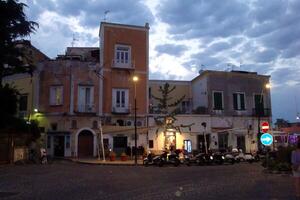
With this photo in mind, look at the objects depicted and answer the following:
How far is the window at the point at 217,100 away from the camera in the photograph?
43.1 m

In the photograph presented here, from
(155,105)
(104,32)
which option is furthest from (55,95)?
(155,105)

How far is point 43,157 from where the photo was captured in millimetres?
30703

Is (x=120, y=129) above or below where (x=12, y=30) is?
below

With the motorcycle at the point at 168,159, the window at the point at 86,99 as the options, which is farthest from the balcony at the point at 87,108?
the motorcycle at the point at 168,159

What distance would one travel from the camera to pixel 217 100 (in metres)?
43.3

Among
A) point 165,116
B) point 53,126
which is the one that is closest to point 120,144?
point 165,116

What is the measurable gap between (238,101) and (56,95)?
20149 mm

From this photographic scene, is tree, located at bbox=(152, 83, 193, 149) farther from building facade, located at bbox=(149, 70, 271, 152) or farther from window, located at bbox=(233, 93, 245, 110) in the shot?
window, located at bbox=(233, 93, 245, 110)

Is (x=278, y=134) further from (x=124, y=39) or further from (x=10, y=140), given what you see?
(x=10, y=140)

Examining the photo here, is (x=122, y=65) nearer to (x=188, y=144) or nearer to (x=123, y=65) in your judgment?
(x=123, y=65)

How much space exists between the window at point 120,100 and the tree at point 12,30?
10604mm

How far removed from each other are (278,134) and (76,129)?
19.9 meters

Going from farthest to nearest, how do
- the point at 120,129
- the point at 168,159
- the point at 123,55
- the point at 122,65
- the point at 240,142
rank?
the point at 240,142 → the point at 123,55 → the point at 122,65 → the point at 120,129 → the point at 168,159

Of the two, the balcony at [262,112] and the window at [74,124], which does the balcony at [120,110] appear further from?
the balcony at [262,112]
